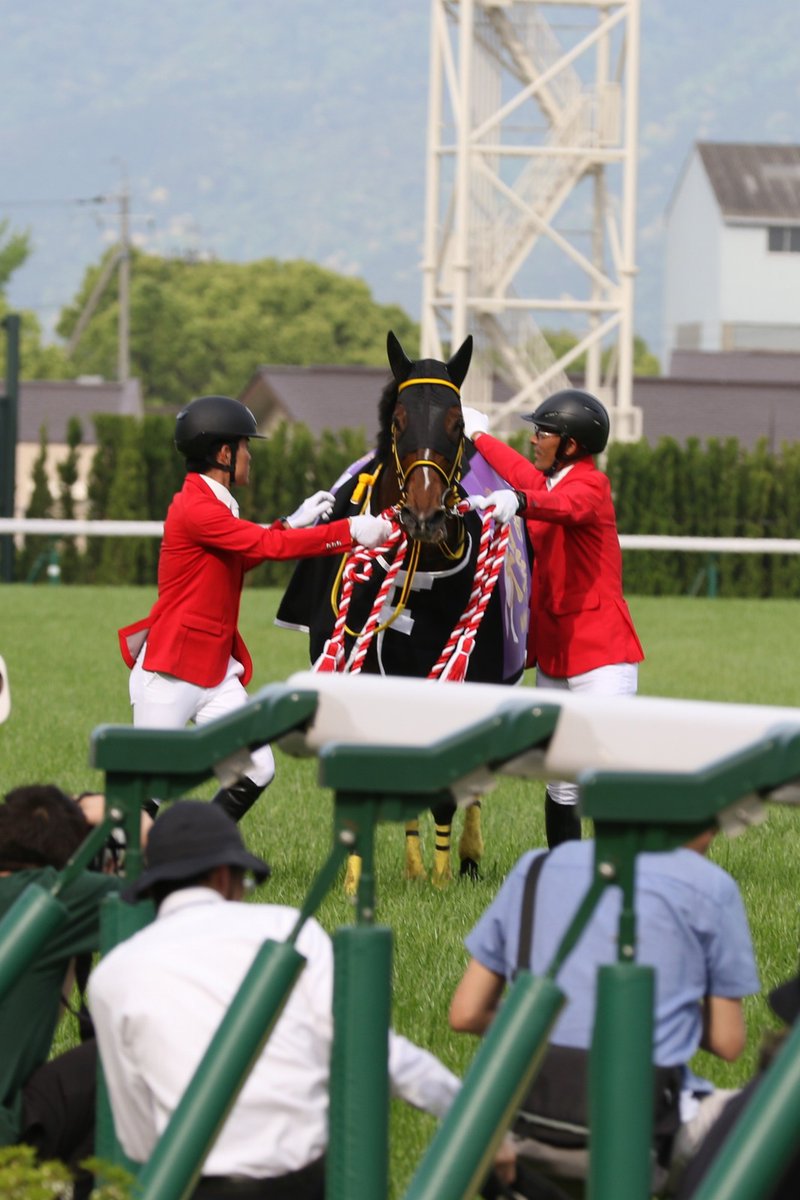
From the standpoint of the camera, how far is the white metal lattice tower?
35.9m

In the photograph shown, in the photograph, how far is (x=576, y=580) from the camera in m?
7.88

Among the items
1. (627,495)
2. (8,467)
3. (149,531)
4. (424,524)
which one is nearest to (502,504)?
(424,524)

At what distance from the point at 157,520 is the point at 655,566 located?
288 inches

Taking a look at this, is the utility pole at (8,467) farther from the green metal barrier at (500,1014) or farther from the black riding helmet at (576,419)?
the green metal barrier at (500,1014)

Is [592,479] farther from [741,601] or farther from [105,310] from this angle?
[105,310]

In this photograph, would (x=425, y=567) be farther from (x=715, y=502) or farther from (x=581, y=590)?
(x=715, y=502)

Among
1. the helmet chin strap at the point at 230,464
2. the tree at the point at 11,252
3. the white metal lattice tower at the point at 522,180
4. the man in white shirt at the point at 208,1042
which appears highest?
the tree at the point at 11,252

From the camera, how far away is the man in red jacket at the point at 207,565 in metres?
7.38

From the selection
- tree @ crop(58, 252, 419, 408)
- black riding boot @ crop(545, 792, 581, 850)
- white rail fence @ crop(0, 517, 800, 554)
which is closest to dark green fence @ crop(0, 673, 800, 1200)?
black riding boot @ crop(545, 792, 581, 850)

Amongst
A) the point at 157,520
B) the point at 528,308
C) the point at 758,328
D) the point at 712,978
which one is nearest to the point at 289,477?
the point at 157,520

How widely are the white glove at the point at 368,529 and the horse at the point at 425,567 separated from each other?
0.10 metres

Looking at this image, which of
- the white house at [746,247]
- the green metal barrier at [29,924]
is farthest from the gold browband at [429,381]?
the white house at [746,247]

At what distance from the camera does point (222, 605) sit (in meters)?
7.59

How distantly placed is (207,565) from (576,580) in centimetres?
148
